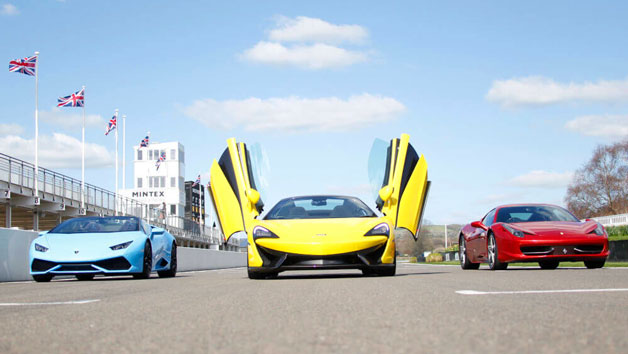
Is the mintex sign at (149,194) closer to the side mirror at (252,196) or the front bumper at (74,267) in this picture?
the front bumper at (74,267)

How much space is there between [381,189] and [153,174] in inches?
4579

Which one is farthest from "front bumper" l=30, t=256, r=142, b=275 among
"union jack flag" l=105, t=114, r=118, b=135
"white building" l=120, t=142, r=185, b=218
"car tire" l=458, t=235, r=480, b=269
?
"white building" l=120, t=142, r=185, b=218

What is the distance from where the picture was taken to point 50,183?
3897 centimetres

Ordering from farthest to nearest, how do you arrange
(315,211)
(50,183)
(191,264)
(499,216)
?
1. (50,183)
2. (191,264)
3. (499,216)
4. (315,211)

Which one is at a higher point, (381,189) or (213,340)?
(381,189)

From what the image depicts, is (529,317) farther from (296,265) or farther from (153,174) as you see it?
(153,174)

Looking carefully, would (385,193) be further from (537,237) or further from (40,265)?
(40,265)

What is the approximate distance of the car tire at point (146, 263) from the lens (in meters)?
A: 13.4

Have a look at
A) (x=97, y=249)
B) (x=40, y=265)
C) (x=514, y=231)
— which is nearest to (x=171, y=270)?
(x=97, y=249)

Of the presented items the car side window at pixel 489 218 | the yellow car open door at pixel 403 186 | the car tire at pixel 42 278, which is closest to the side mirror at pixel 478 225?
the car side window at pixel 489 218

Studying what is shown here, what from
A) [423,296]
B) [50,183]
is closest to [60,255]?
[423,296]

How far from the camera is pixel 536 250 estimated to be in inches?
507

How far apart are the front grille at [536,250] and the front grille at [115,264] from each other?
6685 mm

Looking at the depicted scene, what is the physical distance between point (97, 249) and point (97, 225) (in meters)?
1.69
